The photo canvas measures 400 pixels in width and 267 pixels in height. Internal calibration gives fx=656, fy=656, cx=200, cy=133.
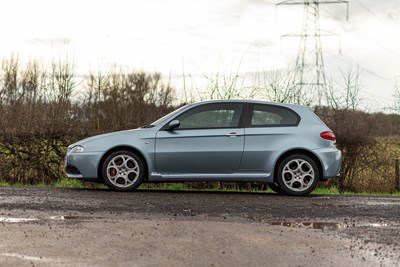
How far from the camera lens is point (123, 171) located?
36.1ft

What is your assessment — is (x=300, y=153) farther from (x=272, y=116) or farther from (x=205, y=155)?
(x=205, y=155)

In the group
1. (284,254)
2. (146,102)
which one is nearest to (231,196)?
(284,254)

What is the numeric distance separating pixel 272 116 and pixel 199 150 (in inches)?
57.3

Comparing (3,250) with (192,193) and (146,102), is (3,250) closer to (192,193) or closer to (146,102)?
(192,193)

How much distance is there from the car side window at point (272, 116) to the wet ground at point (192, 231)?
4.64ft

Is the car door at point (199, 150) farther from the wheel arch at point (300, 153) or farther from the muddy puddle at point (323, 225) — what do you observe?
the muddy puddle at point (323, 225)

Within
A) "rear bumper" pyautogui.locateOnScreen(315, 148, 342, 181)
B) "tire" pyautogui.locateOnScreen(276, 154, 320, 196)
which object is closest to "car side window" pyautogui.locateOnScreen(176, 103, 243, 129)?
"tire" pyautogui.locateOnScreen(276, 154, 320, 196)

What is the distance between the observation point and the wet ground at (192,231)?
573 centimetres

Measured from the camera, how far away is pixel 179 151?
11.0 metres

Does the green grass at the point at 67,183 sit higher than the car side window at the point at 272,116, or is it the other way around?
the car side window at the point at 272,116

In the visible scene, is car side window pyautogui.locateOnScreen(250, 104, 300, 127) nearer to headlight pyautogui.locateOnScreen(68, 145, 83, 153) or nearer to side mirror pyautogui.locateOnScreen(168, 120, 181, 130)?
side mirror pyautogui.locateOnScreen(168, 120, 181, 130)

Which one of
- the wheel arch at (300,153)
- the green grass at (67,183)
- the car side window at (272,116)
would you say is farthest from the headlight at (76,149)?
the wheel arch at (300,153)

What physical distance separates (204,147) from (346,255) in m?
5.25

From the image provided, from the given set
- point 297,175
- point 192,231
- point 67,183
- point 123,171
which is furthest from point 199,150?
point 67,183
